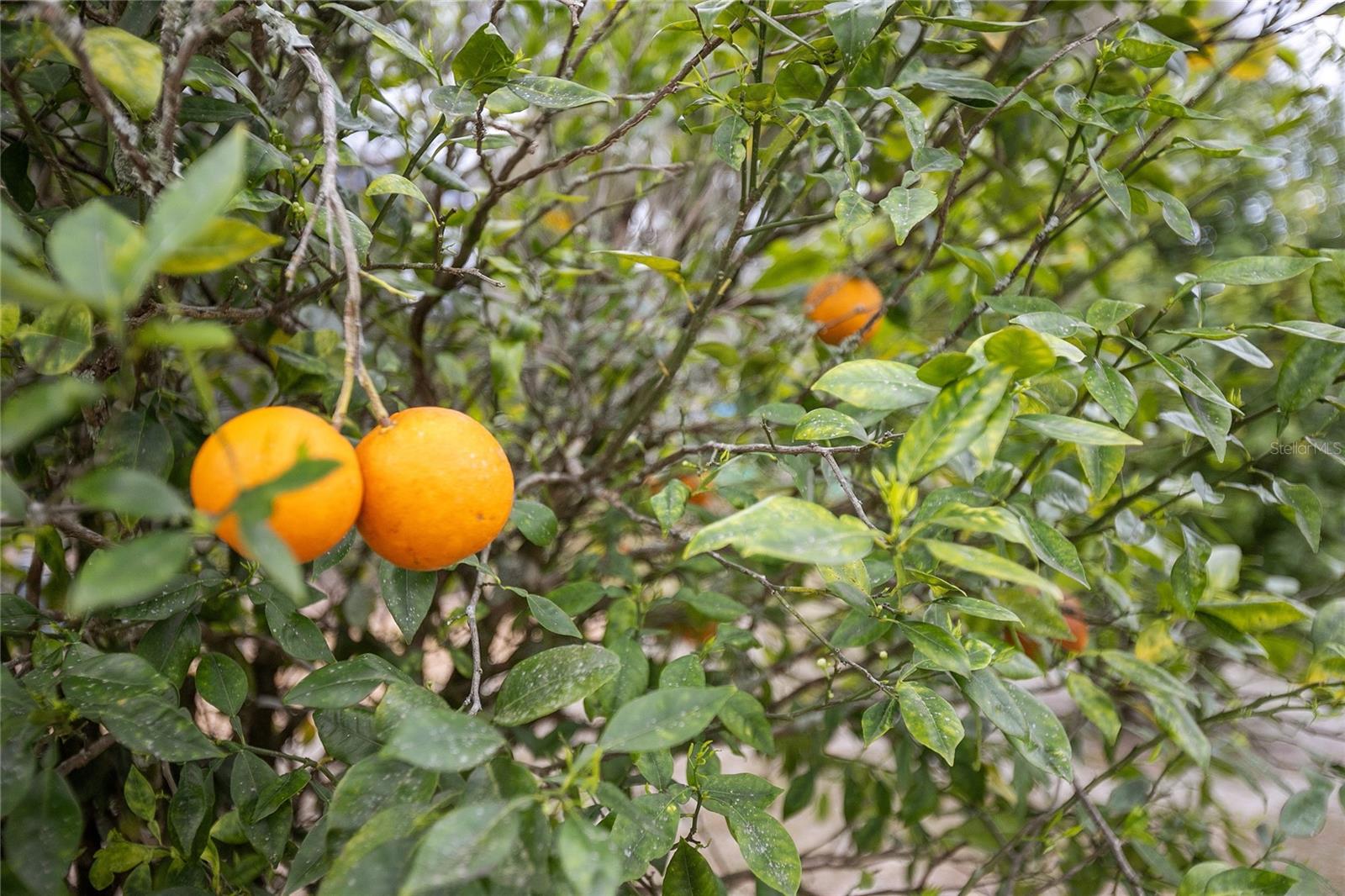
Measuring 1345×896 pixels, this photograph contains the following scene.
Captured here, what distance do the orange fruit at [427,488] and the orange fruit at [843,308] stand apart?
636 mm

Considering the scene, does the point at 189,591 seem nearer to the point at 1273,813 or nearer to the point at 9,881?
the point at 9,881

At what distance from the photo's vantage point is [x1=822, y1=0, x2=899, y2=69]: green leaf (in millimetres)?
518

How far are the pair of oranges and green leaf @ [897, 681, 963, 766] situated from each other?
0.29 meters

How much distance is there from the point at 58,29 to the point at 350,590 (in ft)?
2.48

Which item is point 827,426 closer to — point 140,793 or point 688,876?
point 688,876

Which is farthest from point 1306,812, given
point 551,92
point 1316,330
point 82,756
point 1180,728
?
point 82,756


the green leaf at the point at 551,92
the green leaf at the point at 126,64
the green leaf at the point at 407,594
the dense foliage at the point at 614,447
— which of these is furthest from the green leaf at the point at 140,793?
the green leaf at the point at 551,92

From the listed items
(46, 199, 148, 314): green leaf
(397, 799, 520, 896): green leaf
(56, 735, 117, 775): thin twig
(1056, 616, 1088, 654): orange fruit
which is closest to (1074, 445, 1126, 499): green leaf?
(1056, 616, 1088, 654): orange fruit

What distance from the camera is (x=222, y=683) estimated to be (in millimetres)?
548

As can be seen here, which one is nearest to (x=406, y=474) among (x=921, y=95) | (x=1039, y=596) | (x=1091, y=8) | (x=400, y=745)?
(x=400, y=745)

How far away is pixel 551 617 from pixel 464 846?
0.70 feet

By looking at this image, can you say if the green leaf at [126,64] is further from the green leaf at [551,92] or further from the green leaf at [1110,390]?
the green leaf at [1110,390]

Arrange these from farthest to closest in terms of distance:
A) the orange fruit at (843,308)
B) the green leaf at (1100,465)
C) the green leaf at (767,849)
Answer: the orange fruit at (843,308), the green leaf at (1100,465), the green leaf at (767,849)

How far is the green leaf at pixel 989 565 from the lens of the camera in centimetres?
31
